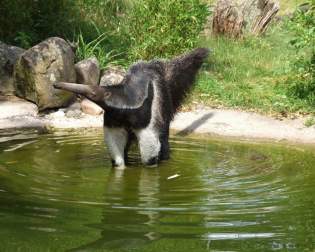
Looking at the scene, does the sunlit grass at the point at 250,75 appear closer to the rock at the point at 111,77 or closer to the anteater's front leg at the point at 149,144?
the rock at the point at 111,77

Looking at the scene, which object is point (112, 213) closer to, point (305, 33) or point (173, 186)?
point (173, 186)

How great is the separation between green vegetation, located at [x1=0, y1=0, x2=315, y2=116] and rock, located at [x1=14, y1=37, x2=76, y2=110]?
1384 mm

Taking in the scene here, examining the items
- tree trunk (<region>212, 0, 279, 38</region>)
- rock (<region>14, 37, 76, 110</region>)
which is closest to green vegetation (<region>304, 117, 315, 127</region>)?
rock (<region>14, 37, 76, 110</region>)

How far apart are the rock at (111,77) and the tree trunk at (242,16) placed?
200 inches

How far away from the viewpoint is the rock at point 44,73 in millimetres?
10094

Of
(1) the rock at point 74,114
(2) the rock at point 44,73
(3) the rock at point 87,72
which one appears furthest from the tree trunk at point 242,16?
(1) the rock at point 74,114

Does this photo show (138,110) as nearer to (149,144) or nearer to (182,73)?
(149,144)

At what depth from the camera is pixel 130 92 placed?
6527 mm

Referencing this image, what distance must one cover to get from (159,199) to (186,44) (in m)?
6.68

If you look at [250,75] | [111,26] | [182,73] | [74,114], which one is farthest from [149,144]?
[111,26]

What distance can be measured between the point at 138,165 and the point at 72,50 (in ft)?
14.4

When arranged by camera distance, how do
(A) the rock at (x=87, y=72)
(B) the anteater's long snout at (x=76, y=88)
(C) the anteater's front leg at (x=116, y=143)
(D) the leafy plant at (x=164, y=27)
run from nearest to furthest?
(B) the anteater's long snout at (x=76, y=88), (C) the anteater's front leg at (x=116, y=143), (A) the rock at (x=87, y=72), (D) the leafy plant at (x=164, y=27)

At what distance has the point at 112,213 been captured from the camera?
4824 millimetres

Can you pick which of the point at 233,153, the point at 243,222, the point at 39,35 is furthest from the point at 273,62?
the point at 243,222
